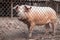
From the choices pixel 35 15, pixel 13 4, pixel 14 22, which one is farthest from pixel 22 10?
pixel 13 4

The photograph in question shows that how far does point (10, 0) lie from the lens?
8.28 meters

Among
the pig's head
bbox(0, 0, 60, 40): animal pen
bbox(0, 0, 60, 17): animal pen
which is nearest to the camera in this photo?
the pig's head

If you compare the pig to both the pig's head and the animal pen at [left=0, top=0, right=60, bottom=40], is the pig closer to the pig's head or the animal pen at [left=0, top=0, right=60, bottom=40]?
the pig's head

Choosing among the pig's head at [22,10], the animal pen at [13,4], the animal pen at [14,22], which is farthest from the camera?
the animal pen at [13,4]

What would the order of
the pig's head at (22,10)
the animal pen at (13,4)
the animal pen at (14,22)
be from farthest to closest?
1. the animal pen at (13,4)
2. the animal pen at (14,22)
3. the pig's head at (22,10)

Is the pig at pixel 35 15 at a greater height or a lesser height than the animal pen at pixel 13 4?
greater

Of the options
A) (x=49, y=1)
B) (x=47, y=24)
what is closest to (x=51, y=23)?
(x=47, y=24)

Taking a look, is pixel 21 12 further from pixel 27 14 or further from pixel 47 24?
pixel 47 24

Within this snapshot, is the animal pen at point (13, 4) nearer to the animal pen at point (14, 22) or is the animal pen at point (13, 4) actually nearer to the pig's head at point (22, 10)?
the animal pen at point (14, 22)

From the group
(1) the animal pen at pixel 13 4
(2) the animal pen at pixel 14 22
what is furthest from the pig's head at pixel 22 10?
(1) the animal pen at pixel 13 4

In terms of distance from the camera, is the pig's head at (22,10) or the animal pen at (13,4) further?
the animal pen at (13,4)

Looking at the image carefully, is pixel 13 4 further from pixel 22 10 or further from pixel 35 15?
pixel 22 10

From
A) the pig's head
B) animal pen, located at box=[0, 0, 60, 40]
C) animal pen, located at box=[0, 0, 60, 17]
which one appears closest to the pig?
the pig's head

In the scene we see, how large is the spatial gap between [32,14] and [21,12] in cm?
56
